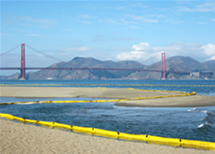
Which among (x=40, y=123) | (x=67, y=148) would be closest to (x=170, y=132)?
(x=67, y=148)

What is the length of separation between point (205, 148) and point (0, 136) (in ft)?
29.7

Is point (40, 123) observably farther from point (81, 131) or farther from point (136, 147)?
point (136, 147)

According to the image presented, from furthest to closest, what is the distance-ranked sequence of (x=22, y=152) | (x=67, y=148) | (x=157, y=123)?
(x=157, y=123), (x=67, y=148), (x=22, y=152)

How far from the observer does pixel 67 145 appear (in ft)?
36.7

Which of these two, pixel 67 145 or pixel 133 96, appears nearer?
pixel 67 145

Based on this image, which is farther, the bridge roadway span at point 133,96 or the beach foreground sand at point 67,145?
the bridge roadway span at point 133,96

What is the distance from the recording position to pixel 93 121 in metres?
18.0

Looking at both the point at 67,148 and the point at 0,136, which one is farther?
the point at 0,136

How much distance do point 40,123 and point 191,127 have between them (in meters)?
9.07

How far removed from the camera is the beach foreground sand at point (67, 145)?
10367 millimetres

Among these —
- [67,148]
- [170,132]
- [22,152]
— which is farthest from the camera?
[170,132]

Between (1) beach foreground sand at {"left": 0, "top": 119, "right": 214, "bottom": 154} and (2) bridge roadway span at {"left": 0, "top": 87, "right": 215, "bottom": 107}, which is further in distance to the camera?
(2) bridge roadway span at {"left": 0, "top": 87, "right": 215, "bottom": 107}

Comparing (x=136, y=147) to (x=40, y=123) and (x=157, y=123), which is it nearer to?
(x=157, y=123)

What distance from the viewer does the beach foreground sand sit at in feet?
34.0
